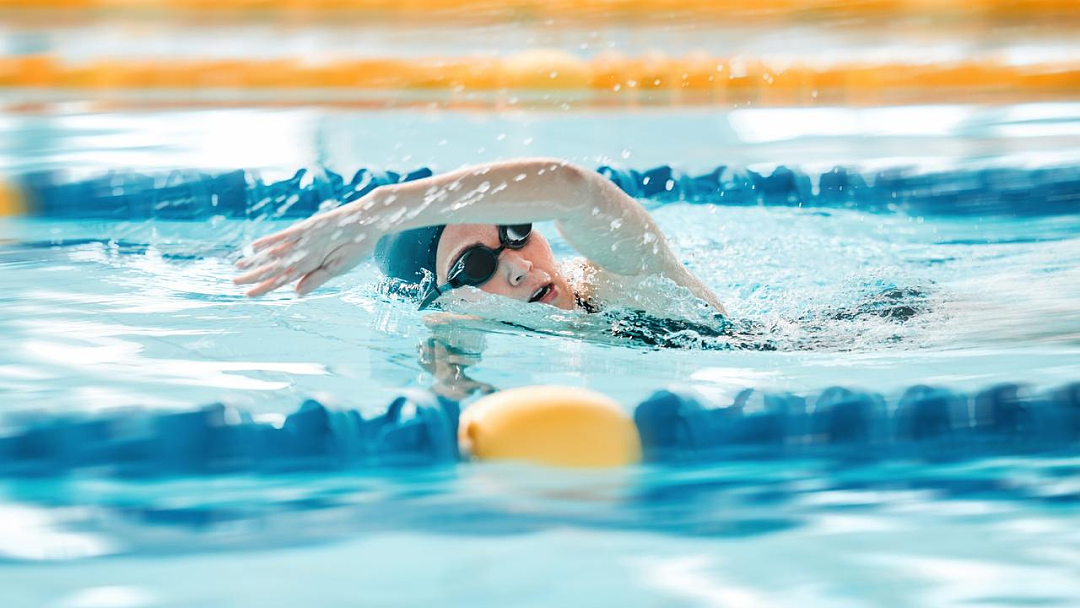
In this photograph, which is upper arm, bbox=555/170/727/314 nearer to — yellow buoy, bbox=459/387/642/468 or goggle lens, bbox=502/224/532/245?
goggle lens, bbox=502/224/532/245

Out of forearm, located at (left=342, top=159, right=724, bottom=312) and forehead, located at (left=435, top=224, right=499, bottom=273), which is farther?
forehead, located at (left=435, top=224, right=499, bottom=273)

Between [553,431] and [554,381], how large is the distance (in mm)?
308

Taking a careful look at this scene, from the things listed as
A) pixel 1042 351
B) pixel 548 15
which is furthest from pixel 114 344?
pixel 548 15

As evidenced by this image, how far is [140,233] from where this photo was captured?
3250 mm

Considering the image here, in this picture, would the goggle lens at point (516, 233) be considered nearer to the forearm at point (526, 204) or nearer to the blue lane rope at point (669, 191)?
the forearm at point (526, 204)

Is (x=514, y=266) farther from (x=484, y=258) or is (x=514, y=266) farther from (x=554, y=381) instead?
(x=554, y=381)

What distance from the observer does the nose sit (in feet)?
6.40

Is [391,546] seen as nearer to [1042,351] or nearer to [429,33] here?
[1042,351]

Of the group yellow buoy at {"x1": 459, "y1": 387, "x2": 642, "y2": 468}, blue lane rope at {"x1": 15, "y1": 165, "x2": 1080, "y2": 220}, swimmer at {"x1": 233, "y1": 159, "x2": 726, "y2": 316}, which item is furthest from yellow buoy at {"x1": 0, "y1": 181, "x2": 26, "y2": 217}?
yellow buoy at {"x1": 459, "y1": 387, "x2": 642, "y2": 468}

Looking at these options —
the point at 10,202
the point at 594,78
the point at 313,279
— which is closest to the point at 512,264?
the point at 313,279

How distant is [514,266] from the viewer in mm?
1951

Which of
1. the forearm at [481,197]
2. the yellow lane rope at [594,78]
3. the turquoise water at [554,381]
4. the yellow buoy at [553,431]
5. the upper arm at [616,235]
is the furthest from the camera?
the yellow lane rope at [594,78]

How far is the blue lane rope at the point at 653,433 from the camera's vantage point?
1.63m

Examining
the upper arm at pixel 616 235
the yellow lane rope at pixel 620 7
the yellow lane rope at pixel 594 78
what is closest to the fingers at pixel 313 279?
the upper arm at pixel 616 235
